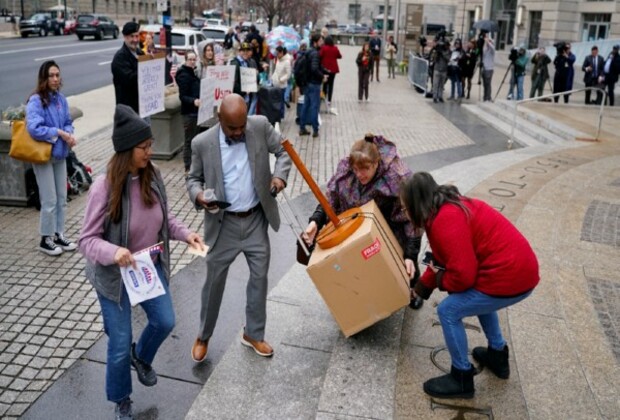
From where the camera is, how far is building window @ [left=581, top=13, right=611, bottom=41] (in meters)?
29.8

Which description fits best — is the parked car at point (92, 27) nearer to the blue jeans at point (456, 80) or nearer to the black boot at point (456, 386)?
the blue jeans at point (456, 80)

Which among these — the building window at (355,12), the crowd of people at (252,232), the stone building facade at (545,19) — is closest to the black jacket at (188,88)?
the crowd of people at (252,232)

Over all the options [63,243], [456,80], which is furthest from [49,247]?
[456,80]

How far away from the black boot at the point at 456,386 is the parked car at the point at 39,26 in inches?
1989

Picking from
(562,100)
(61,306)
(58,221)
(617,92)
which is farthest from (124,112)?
(617,92)

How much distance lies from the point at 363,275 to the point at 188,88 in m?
6.08

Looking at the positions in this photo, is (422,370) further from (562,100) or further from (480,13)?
(480,13)

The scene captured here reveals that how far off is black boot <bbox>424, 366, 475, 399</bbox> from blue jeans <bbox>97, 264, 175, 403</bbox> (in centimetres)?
169

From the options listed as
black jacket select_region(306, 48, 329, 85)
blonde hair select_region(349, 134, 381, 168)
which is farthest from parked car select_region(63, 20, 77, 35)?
blonde hair select_region(349, 134, 381, 168)

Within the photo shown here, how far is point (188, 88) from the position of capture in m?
9.30

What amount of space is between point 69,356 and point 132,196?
1.73m

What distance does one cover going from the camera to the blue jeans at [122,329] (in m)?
3.65

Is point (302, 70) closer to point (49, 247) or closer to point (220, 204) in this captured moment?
point (49, 247)

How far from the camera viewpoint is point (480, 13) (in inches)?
1703
